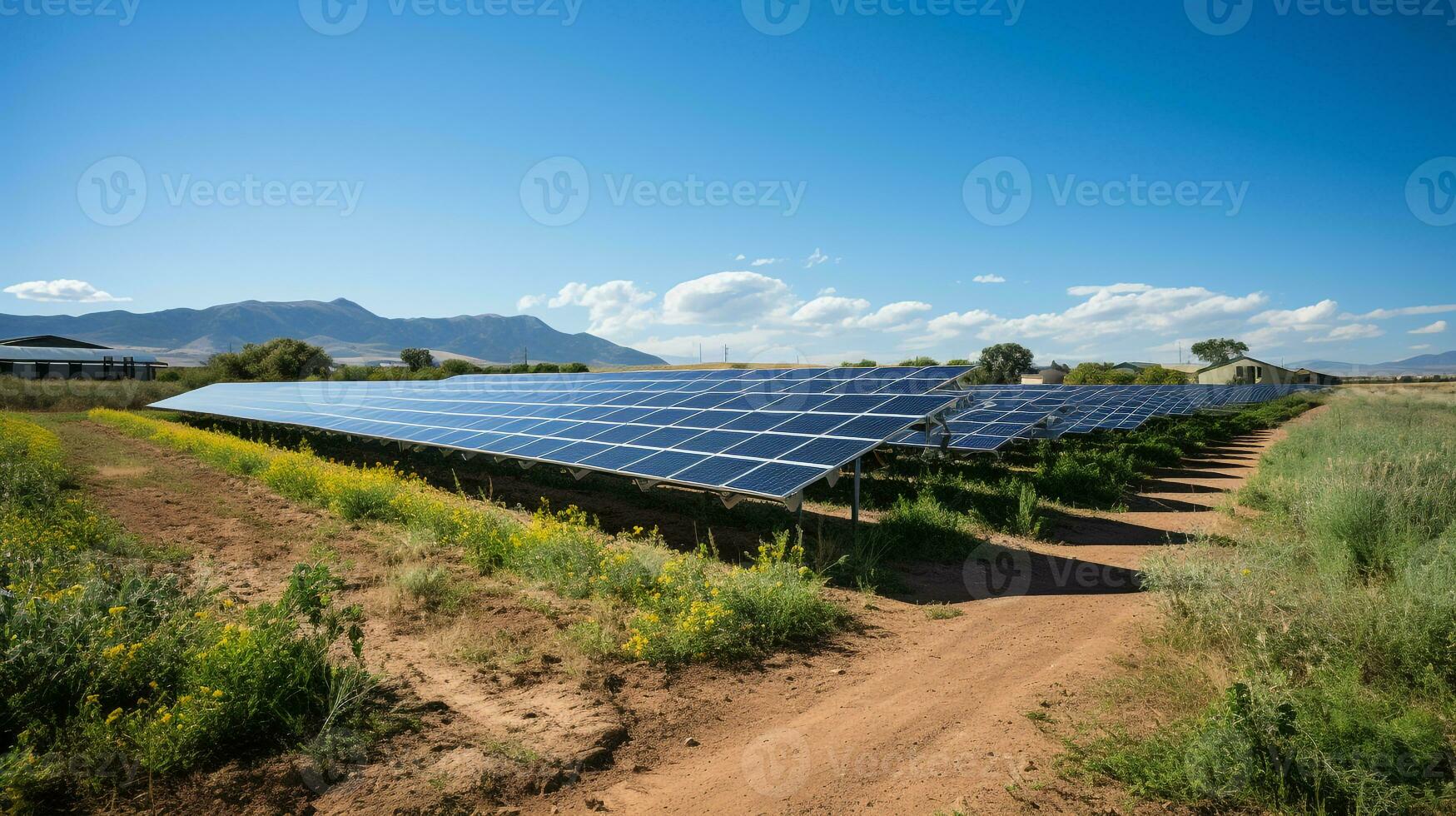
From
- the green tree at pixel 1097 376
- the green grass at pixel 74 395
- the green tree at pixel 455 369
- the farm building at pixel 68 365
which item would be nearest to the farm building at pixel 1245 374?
the green tree at pixel 1097 376

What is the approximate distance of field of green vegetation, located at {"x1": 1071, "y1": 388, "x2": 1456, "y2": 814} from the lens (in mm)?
3850

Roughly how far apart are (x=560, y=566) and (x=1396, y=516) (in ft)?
34.5

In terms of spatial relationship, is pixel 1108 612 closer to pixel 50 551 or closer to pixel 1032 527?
pixel 1032 527

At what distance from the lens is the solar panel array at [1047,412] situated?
18.1 m

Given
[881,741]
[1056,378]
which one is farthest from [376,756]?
[1056,378]

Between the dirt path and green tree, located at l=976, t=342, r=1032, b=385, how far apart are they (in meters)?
101

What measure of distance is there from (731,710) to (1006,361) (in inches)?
4518

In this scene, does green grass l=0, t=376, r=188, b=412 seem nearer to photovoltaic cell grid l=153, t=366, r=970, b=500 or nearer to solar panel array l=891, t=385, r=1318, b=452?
photovoltaic cell grid l=153, t=366, r=970, b=500

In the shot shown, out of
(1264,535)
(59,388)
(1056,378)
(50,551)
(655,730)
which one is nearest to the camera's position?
(655,730)

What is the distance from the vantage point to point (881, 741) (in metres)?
4.85

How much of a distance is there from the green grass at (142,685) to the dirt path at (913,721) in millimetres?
2296
